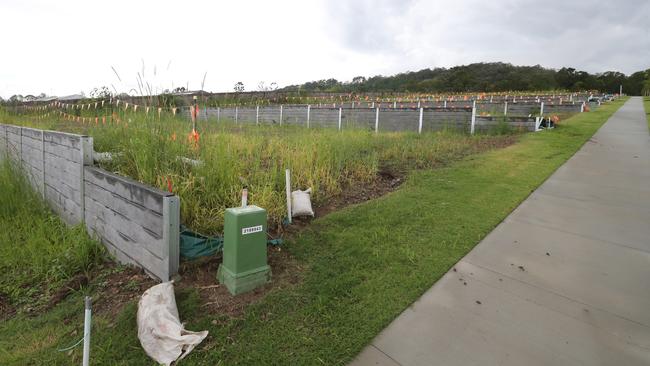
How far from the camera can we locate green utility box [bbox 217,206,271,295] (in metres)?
2.68

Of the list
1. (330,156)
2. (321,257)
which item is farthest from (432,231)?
(330,156)

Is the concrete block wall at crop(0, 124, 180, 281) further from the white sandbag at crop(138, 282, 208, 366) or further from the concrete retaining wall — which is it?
the concrete retaining wall

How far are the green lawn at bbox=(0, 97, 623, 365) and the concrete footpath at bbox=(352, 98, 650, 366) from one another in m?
0.15

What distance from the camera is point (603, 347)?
2.18 metres

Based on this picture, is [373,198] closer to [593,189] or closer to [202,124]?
[202,124]

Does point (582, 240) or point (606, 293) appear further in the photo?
point (582, 240)

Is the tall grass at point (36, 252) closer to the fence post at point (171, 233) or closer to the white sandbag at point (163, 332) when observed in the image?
the fence post at point (171, 233)

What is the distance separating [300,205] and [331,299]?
64.4 inches

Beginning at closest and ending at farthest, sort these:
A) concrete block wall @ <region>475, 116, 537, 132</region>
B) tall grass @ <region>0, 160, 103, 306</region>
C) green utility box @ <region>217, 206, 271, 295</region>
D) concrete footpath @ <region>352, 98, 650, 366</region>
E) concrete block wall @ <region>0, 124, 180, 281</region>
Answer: concrete footpath @ <region>352, 98, 650, 366</region>, green utility box @ <region>217, 206, 271, 295</region>, concrete block wall @ <region>0, 124, 180, 281</region>, tall grass @ <region>0, 160, 103, 306</region>, concrete block wall @ <region>475, 116, 537, 132</region>

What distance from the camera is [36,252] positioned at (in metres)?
3.83

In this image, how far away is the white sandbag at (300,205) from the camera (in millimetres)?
4164

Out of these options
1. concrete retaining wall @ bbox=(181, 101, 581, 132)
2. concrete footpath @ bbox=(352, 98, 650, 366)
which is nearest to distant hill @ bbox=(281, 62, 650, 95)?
concrete retaining wall @ bbox=(181, 101, 581, 132)

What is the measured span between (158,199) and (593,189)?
19.6 ft

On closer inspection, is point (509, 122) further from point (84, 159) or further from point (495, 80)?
point (495, 80)
